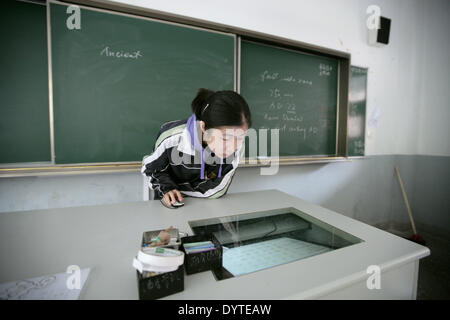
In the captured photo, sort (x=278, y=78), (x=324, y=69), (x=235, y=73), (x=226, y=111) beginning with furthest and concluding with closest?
(x=324, y=69)
(x=278, y=78)
(x=235, y=73)
(x=226, y=111)

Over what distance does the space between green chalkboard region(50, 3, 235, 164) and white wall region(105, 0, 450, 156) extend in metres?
1.22

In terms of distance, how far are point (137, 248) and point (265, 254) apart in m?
0.41

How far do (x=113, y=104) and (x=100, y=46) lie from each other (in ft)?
1.16

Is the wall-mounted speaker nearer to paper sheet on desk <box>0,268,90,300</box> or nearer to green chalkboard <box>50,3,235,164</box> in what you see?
green chalkboard <box>50,3,235,164</box>

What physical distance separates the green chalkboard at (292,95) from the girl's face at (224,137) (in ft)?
2.64

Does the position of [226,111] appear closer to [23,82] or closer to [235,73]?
[235,73]

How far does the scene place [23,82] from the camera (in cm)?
131

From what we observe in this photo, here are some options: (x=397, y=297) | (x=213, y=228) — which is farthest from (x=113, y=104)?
(x=397, y=297)

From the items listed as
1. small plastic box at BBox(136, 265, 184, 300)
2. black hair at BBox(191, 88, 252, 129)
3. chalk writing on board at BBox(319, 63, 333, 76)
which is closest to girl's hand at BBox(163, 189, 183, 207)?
black hair at BBox(191, 88, 252, 129)

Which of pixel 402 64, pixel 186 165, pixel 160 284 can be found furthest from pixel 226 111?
pixel 402 64

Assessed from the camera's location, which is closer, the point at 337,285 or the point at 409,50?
the point at 337,285

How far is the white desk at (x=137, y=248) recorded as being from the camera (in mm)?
525
